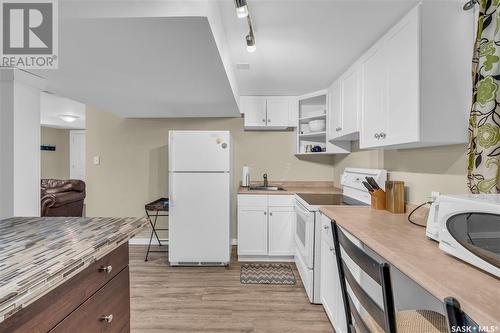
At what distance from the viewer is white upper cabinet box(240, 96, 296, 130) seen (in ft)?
11.1

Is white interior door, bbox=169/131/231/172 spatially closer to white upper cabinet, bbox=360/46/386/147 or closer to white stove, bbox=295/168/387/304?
white stove, bbox=295/168/387/304

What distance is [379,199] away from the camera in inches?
75.2

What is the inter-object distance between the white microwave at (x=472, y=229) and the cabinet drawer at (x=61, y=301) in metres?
1.36

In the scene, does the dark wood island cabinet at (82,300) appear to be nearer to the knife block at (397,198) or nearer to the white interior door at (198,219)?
the white interior door at (198,219)

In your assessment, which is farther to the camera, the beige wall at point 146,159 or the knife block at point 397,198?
the beige wall at point 146,159

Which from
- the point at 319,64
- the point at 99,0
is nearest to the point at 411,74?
the point at 319,64

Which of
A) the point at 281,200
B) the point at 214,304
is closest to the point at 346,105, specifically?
the point at 281,200

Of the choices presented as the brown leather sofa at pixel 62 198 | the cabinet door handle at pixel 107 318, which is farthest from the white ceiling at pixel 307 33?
the brown leather sofa at pixel 62 198

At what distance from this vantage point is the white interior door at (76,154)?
24.7ft

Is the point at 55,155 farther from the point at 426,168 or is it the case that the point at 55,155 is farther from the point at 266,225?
the point at 426,168

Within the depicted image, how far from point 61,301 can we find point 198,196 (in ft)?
6.91

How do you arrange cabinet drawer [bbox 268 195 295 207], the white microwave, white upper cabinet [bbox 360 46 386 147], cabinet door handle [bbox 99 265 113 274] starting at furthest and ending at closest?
1. cabinet drawer [bbox 268 195 295 207]
2. white upper cabinet [bbox 360 46 386 147]
3. cabinet door handle [bbox 99 265 113 274]
4. the white microwave

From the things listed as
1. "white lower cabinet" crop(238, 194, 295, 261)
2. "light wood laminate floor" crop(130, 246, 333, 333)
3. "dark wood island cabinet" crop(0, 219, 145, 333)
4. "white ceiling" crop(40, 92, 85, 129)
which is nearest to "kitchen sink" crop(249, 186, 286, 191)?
"white lower cabinet" crop(238, 194, 295, 261)

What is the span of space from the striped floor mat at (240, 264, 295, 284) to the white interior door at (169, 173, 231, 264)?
31 cm
